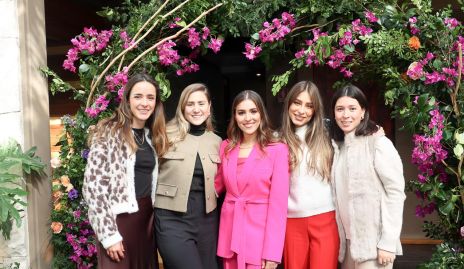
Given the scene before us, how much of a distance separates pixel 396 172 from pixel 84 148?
213cm

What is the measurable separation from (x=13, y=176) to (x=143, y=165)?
90cm

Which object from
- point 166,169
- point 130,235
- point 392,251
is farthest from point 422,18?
point 130,235

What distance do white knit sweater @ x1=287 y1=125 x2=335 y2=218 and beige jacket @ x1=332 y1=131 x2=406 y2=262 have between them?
0.45ft

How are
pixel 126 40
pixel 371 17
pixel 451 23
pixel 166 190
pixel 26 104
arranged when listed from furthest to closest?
pixel 126 40
pixel 26 104
pixel 371 17
pixel 451 23
pixel 166 190

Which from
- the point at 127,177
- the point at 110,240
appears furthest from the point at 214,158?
the point at 110,240

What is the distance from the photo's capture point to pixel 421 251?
4980 mm

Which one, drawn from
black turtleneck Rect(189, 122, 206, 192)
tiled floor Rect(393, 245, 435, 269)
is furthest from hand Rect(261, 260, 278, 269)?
tiled floor Rect(393, 245, 435, 269)

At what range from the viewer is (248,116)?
2.49 meters

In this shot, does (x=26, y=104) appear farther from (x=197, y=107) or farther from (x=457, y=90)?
(x=457, y=90)

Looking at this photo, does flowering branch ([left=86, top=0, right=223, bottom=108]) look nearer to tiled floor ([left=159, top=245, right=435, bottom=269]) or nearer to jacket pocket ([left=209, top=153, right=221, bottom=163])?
jacket pocket ([left=209, top=153, right=221, bottom=163])

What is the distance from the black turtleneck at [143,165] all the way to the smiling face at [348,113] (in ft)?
3.66

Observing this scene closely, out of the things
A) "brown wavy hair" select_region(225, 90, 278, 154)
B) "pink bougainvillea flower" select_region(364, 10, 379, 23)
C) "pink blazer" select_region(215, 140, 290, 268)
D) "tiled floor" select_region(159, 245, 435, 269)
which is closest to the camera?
"pink blazer" select_region(215, 140, 290, 268)

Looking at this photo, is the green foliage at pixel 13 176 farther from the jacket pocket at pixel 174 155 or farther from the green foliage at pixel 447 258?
the green foliage at pixel 447 258

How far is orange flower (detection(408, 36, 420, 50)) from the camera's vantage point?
8.93 feet
